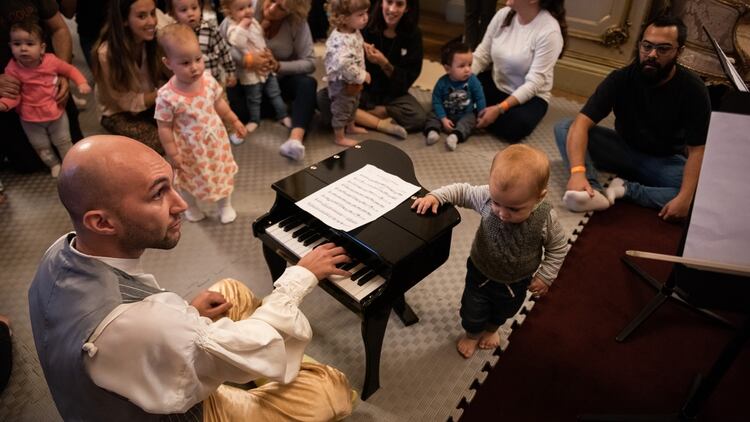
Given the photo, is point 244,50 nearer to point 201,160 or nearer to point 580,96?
point 201,160

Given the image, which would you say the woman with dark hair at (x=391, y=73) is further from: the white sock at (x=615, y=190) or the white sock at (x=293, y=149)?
the white sock at (x=615, y=190)

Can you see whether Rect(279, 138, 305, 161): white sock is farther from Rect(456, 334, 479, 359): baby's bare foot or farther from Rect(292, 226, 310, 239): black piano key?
Rect(456, 334, 479, 359): baby's bare foot

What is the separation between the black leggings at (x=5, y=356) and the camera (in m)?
1.77

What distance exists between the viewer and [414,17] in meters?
3.21

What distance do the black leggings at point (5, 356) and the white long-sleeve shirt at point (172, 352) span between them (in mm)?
1048

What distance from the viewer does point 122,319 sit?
97cm

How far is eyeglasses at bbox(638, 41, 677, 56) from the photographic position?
2.25 metres

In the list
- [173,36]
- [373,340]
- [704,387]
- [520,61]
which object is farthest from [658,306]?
[173,36]

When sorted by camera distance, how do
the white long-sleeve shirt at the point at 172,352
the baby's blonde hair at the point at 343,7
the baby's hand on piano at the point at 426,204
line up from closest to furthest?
the white long-sleeve shirt at the point at 172,352 < the baby's hand on piano at the point at 426,204 < the baby's blonde hair at the point at 343,7

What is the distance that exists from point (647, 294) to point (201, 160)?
2.14m

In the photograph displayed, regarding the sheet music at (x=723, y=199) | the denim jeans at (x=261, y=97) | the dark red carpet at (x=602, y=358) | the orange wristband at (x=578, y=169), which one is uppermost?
the sheet music at (x=723, y=199)

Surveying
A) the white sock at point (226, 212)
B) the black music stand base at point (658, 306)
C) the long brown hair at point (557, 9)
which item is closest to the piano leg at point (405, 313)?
the black music stand base at point (658, 306)

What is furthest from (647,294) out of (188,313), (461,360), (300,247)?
(188,313)

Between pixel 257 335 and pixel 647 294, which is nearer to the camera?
pixel 257 335
